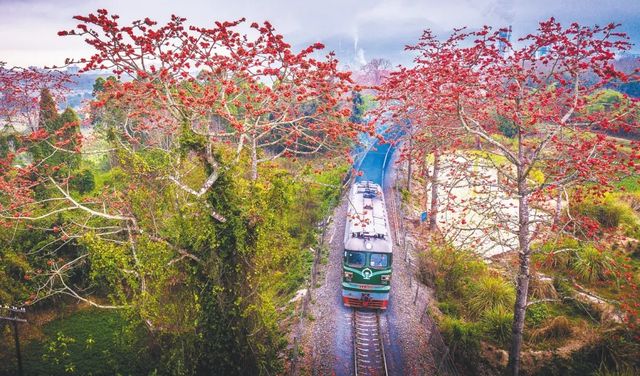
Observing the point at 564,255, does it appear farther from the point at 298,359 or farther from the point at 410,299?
the point at 298,359

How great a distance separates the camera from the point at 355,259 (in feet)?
41.9

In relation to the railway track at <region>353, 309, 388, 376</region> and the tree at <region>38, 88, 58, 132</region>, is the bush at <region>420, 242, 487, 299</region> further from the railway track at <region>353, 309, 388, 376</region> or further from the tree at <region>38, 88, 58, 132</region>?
the tree at <region>38, 88, 58, 132</region>

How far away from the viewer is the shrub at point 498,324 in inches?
471

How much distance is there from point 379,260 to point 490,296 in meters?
4.64

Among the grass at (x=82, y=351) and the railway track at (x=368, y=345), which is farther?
the grass at (x=82, y=351)

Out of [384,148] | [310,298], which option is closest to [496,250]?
[310,298]

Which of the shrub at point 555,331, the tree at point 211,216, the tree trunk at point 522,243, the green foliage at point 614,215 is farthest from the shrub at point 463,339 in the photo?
the green foliage at point 614,215

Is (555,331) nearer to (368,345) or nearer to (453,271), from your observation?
(453,271)

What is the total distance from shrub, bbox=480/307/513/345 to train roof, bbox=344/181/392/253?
4260mm

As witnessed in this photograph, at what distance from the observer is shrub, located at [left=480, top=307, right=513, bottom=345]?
39.2 feet

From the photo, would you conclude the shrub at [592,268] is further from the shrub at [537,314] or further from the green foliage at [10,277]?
the green foliage at [10,277]

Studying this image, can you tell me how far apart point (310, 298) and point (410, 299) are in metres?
4.16

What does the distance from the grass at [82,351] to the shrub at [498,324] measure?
37.5 ft

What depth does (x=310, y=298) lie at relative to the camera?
47.1 feet
